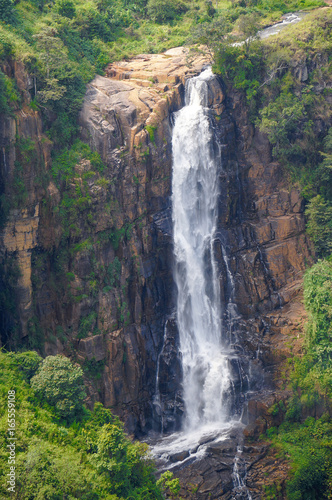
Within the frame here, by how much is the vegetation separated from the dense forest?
5 centimetres

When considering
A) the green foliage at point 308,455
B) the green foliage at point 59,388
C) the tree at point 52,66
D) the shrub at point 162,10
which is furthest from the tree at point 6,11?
the green foliage at point 308,455

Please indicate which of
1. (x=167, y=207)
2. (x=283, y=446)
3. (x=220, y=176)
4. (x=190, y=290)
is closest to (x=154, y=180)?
(x=167, y=207)

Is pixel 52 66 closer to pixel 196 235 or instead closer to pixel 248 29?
pixel 196 235

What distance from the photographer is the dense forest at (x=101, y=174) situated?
21.8 meters

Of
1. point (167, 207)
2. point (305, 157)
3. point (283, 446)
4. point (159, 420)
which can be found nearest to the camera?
point (283, 446)

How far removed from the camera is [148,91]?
111 feet

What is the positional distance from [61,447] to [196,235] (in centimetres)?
1661

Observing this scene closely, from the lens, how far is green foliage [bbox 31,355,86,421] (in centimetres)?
2347

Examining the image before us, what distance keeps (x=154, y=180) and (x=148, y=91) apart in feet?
20.4

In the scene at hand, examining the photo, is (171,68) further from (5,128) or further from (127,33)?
(5,128)

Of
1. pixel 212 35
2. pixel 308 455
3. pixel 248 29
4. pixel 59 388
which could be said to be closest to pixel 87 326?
pixel 59 388

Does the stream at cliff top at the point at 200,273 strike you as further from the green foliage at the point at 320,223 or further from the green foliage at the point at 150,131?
the green foliage at the point at 320,223

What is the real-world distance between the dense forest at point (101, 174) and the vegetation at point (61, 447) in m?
0.05

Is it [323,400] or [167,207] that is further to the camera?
[167,207]
